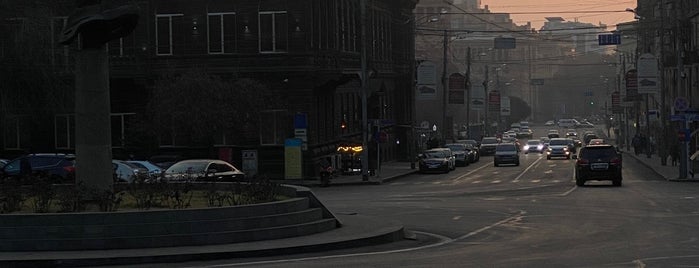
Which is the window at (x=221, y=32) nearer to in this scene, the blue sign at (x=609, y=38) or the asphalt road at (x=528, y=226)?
the asphalt road at (x=528, y=226)

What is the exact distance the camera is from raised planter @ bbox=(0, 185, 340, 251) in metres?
19.8

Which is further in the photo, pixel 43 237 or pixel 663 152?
pixel 663 152

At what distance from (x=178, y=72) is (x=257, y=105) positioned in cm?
541

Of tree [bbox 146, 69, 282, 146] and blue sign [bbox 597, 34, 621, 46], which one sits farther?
blue sign [bbox 597, 34, 621, 46]

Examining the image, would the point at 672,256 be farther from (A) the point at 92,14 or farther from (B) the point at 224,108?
(B) the point at 224,108

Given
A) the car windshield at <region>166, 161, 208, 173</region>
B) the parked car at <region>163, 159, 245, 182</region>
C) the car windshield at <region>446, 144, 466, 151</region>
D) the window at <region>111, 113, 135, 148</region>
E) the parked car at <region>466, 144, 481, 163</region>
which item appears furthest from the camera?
the parked car at <region>466, 144, 481, 163</region>

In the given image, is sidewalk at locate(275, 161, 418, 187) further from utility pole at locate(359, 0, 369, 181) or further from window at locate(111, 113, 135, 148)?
window at locate(111, 113, 135, 148)

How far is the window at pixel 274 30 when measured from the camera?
56438mm

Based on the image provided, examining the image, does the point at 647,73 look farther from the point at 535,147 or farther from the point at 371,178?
the point at 535,147

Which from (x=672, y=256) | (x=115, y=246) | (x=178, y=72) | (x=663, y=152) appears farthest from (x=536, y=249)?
(x=663, y=152)

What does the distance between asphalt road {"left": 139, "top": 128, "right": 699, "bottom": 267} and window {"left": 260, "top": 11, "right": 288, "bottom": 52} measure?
11.9 metres

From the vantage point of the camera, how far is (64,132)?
2375 inches

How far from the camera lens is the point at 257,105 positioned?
53.8m

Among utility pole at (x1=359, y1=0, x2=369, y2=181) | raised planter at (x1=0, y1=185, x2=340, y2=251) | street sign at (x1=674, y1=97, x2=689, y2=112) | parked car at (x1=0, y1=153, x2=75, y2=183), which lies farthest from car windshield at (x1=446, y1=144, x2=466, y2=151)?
raised planter at (x1=0, y1=185, x2=340, y2=251)
